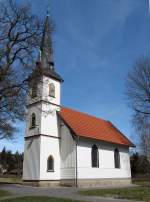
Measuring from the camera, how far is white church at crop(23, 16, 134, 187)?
2931 centimetres

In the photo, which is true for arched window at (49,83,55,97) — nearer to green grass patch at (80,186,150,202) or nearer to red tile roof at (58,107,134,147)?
red tile roof at (58,107,134,147)

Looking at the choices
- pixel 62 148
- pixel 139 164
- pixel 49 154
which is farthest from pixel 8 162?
pixel 49 154

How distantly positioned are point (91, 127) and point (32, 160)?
8978mm

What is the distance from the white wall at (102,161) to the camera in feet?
98.4

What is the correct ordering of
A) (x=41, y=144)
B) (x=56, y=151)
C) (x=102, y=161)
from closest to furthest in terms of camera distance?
(x=41, y=144), (x=56, y=151), (x=102, y=161)

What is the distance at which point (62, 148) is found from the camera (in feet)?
103

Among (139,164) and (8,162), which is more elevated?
(139,164)

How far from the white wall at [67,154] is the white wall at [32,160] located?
10.2ft

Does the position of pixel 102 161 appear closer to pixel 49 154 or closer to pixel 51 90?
pixel 49 154

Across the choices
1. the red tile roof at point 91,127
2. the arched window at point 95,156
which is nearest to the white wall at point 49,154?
the red tile roof at point 91,127

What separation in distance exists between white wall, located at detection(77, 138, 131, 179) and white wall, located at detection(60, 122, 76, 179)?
69cm

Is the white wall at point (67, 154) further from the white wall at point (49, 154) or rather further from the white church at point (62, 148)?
the white wall at point (49, 154)

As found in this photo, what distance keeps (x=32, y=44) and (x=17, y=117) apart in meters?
5.12

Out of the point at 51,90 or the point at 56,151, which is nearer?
the point at 56,151
